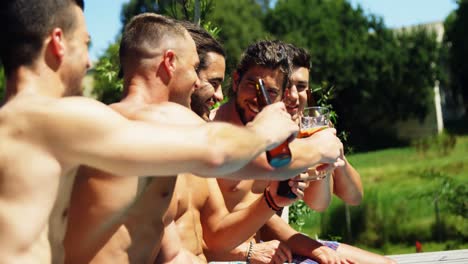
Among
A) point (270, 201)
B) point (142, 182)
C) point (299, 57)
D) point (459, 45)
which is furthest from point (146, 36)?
point (459, 45)

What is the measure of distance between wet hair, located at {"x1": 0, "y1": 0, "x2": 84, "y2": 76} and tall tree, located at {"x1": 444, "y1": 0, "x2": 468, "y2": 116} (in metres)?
51.6

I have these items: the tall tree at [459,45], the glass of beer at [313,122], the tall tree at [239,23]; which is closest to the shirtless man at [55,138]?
the glass of beer at [313,122]

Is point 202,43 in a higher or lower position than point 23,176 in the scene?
lower

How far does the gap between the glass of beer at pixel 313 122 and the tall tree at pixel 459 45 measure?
1973 inches

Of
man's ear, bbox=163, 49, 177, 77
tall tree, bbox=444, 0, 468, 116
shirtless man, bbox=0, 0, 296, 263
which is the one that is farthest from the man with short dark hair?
tall tree, bbox=444, 0, 468, 116

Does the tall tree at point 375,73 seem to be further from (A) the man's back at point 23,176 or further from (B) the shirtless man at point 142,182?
(A) the man's back at point 23,176

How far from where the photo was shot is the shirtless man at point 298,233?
Result: 14.0ft

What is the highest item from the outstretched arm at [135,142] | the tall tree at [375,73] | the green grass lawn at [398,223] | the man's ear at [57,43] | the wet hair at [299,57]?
the man's ear at [57,43]

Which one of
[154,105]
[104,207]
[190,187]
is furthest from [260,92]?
[190,187]

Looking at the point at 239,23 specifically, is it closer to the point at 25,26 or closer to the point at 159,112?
the point at 159,112

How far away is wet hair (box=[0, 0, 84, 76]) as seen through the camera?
233 centimetres

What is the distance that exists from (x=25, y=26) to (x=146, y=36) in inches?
30.3

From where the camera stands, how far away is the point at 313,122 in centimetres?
363

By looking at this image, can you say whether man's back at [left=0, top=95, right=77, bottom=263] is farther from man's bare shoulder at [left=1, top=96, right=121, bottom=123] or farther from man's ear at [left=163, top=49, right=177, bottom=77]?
man's ear at [left=163, top=49, right=177, bottom=77]
